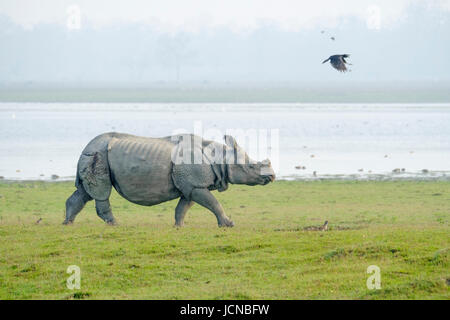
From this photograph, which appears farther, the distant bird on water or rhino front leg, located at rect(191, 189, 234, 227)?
rhino front leg, located at rect(191, 189, 234, 227)

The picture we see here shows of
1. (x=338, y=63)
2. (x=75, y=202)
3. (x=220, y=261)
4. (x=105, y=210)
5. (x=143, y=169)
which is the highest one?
(x=338, y=63)

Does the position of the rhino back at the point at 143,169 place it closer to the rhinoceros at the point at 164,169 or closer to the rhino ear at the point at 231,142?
the rhinoceros at the point at 164,169

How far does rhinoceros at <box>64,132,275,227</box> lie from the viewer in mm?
15891

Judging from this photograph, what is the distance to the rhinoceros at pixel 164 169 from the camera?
15891 millimetres

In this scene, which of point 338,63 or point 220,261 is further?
point 338,63

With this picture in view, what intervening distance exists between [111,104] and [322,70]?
107m

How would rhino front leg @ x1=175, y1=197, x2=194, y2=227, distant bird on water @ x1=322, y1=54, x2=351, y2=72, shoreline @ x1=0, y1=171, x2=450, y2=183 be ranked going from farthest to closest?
shoreline @ x1=0, y1=171, x2=450, y2=183
rhino front leg @ x1=175, y1=197, x2=194, y2=227
distant bird on water @ x1=322, y1=54, x2=351, y2=72

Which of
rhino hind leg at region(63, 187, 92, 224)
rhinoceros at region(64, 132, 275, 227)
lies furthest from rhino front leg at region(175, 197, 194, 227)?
rhino hind leg at region(63, 187, 92, 224)

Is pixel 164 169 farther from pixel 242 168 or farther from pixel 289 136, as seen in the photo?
pixel 289 136

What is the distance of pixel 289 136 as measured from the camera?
5081 centimetres

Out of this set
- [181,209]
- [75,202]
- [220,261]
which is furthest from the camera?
[75,202]

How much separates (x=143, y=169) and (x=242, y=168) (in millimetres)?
1840

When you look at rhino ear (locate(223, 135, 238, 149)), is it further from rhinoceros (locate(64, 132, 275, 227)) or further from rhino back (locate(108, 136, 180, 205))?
rhino back (locate(108, 136, 180, 205))

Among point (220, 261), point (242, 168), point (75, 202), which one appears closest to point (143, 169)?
point (75, 202)
